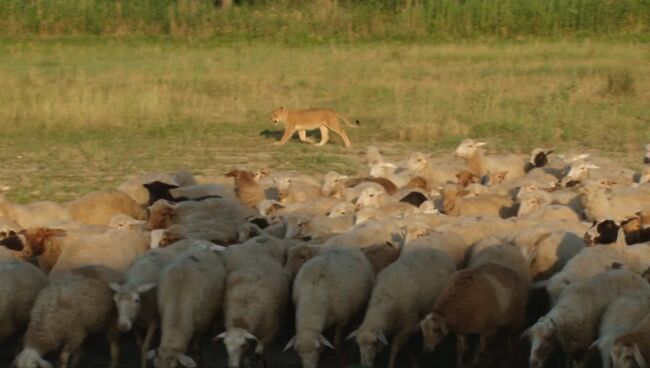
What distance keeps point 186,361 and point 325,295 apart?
1216 mm

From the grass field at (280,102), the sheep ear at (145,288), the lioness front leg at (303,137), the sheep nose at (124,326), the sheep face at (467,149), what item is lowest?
the lioness front leg at (303,137)

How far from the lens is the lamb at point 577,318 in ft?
30.4

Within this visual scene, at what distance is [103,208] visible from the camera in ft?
44.7

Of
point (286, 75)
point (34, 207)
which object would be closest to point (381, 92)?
point (286, 75)

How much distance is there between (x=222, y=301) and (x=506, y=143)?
35.6 feet

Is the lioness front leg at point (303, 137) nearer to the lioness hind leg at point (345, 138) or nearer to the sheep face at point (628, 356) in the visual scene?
the lioness hind leg at point (345, 138)

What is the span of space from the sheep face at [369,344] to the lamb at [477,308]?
13.2 inches

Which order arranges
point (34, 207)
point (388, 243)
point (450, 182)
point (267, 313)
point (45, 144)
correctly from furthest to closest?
point (45, 144) < point (450, 182) < point (34, 207) < point (388, 243) < point (267, 313)

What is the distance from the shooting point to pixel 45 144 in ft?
65.3

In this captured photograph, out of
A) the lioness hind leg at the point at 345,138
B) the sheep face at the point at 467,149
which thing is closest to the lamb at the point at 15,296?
the sheep face at the point at 467,149

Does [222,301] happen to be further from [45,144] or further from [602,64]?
[602,64]

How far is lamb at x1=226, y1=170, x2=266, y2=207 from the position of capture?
14.9 meters

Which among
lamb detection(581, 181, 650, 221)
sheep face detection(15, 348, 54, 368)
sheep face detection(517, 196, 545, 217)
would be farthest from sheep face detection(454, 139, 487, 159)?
sheep face detection(15, 348, 54, 368)

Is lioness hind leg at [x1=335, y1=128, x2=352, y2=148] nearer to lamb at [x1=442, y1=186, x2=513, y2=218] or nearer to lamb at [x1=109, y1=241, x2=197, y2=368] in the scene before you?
lamb at [x1=442, y1=186, x2=513, y2=218]
